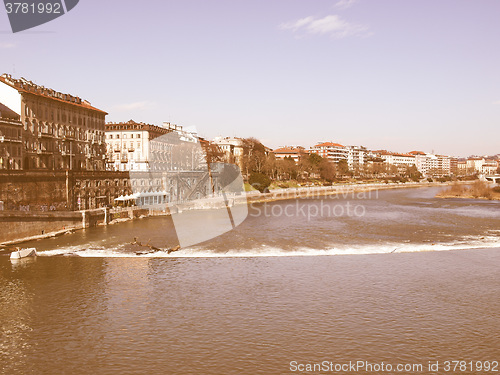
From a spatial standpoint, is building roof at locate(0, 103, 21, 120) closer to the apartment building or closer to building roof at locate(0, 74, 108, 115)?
building roof at locate(0, 74, 108, 115)

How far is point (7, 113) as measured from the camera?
57.6 meters

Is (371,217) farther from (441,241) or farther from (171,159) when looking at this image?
(171,159)

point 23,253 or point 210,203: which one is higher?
point 210,203

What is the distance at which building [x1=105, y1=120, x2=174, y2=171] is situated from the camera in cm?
9988

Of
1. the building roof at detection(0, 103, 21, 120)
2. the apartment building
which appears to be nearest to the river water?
the building roof at detection(0, 103, 21, 120)

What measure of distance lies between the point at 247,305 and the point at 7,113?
4761 cm

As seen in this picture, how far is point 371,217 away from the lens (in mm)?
65125

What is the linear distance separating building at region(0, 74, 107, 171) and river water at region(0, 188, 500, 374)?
23.3 meters

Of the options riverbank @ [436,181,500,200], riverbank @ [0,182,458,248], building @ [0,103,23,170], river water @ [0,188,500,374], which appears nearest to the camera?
river water @ [0,188,500,374]

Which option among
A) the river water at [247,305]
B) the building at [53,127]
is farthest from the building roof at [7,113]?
the river water at [247,305]

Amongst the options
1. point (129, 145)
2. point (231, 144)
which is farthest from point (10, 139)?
point (231, 144)

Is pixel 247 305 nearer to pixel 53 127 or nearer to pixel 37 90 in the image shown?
pixel 53 127

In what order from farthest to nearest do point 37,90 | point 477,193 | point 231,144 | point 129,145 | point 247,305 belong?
point 231,144
point 477,193
point 129,145
point 37,90
point 247,305

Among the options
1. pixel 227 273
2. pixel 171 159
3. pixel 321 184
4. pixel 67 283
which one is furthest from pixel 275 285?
pixel 321 184
